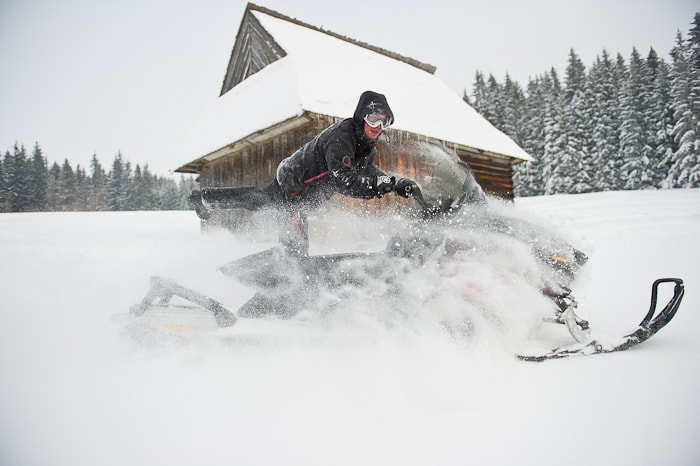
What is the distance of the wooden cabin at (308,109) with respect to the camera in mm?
7938

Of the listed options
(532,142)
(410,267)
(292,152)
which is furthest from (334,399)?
(532,142)

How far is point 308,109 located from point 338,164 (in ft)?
14.6

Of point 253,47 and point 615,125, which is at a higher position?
point 615,125

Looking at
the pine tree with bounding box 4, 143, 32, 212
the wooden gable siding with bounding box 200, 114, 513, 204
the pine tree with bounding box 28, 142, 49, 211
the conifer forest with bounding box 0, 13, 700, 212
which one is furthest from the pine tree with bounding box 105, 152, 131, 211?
the wooden gable siding with bounding box 200, 114, 513, 204

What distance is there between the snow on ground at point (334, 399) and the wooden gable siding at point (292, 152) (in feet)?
17.7

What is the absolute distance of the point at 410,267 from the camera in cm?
256

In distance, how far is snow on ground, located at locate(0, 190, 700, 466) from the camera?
1487mm

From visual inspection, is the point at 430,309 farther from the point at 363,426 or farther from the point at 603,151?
the point at 603,151

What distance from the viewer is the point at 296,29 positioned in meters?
12.1

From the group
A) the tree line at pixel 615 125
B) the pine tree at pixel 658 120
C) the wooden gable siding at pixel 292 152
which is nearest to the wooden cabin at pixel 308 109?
the wooden gable siding at pixel 292 152

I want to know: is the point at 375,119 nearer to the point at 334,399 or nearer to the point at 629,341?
the point at 334,399

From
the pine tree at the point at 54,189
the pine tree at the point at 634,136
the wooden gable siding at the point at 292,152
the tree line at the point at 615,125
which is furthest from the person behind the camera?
the pine tree at the point at 54,189

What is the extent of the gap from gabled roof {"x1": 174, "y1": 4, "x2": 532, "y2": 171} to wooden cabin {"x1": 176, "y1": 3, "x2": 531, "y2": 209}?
3cm

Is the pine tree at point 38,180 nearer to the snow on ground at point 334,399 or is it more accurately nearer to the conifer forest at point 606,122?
the conifer forest at point 606,122
